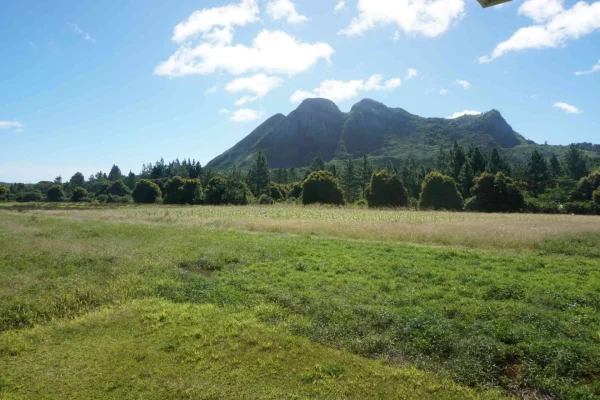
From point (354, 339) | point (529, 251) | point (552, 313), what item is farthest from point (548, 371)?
point (529, 251)

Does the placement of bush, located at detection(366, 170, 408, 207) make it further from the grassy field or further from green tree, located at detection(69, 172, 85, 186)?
green tree, located at detection(69, 172, 85, 186)

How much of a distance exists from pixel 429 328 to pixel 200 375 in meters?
5.05

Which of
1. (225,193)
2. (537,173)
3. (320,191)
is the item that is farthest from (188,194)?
(537,173)

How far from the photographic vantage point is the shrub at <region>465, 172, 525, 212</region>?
45.5 m

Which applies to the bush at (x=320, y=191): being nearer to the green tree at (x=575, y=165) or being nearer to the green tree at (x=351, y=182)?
the green tree at (x=351, y=182)

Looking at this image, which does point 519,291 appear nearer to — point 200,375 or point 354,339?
point 354,339

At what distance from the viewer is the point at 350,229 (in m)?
21.9

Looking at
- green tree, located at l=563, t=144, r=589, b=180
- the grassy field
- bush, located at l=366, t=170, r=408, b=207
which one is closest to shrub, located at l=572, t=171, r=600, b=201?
bush, located at l=366, t=170, r=408, b=207

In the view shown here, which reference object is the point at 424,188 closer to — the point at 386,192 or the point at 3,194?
the point at 386,192

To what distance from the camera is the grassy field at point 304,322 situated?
6031 millimetres

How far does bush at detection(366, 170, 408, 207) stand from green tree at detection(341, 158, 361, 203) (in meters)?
35.6

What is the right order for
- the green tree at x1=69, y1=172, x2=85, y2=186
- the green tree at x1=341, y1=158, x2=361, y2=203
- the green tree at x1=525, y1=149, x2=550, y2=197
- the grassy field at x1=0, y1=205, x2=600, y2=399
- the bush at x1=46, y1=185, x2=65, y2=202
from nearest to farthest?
the grassy field at x1=0, y1=205, x2=600, y2=399, the green tree at x1=525, y1=149, x2=550, y2=197, the green tree at x1=341, y1=158, x2=361, y2=203, the bush at x1=46, y1=185, x2=65, y2=202, the green tree at x1=69, y1=172, x2=85, y2=186

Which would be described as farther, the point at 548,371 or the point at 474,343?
the point at 474,343

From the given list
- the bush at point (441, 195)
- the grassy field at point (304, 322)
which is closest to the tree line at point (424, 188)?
the bush at point (441, 195)
